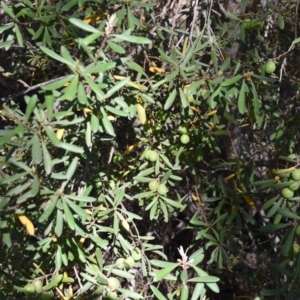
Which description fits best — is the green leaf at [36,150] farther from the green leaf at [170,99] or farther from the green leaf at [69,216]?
the green leaf at [170,99]

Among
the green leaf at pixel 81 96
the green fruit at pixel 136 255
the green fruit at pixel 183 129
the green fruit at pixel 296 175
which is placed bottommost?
the green fruit at pixel 136 255

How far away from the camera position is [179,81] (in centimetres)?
148

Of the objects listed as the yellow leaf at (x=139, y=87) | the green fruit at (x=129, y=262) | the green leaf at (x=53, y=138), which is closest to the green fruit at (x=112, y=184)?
the green fruit at (x=129, y=262)

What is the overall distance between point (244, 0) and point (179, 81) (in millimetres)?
492

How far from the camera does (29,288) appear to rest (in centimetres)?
140

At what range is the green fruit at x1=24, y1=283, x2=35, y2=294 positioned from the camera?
1385 mm

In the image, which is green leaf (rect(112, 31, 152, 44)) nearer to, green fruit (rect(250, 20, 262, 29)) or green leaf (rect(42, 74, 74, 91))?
green leaf (rect(42, 74, 74, 91))

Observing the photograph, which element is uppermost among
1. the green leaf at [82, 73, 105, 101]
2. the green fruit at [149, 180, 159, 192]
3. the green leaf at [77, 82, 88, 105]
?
the green leaf at [82, 73, 105, 101]

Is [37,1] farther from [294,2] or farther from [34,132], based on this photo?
[294,2]

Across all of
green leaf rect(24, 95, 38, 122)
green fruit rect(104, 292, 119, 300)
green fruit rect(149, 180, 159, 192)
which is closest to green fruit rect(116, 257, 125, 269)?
green fruit rect(104, 292, 119, 300)

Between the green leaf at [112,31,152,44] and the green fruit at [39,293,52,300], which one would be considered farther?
the green fruit at [39,293,52,300]

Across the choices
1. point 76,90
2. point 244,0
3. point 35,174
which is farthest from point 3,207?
point 244,0

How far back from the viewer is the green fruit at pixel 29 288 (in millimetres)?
1385

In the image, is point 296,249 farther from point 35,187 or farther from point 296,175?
point 35,187
